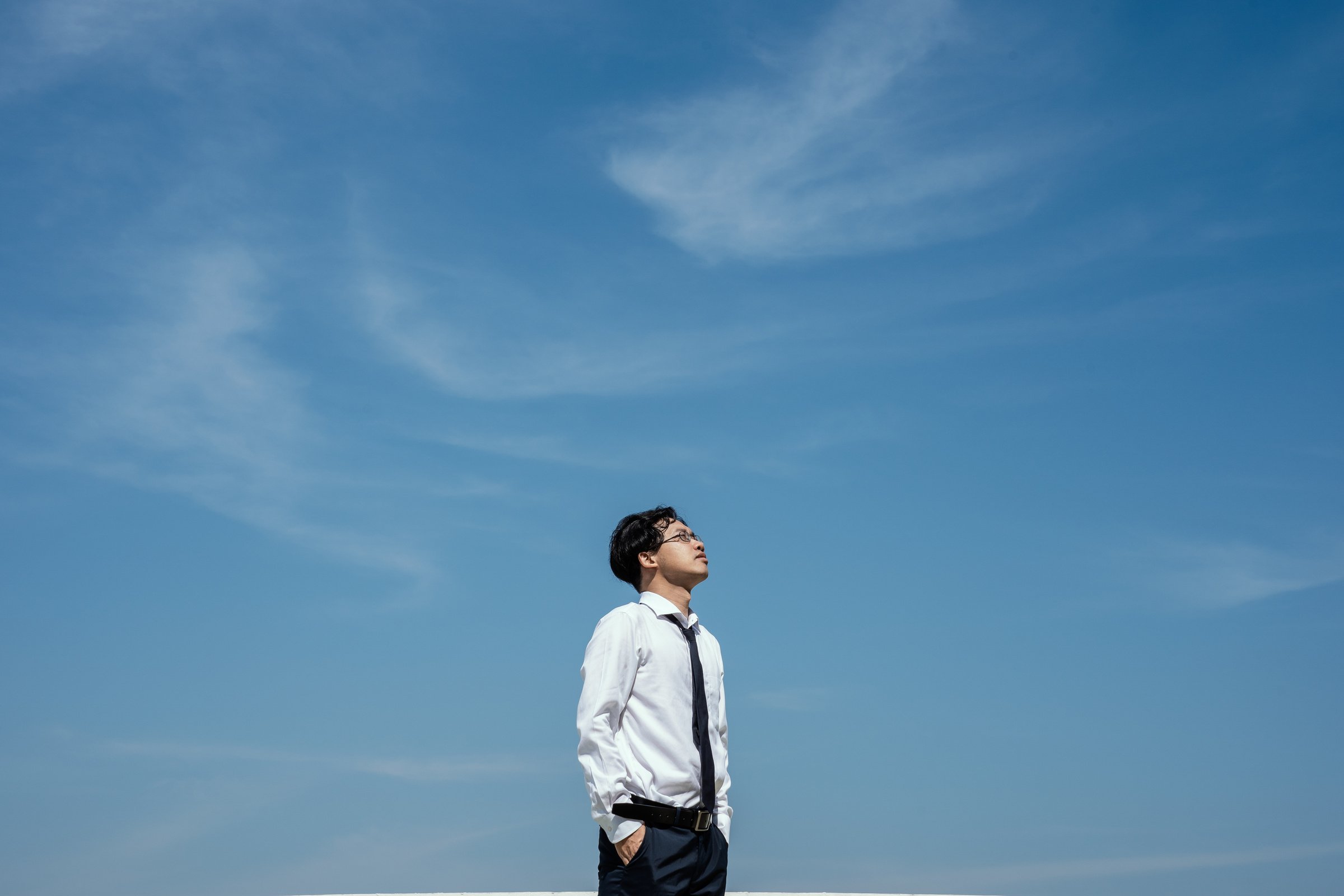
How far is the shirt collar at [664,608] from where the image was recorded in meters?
4.73

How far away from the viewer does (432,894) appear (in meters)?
9.02

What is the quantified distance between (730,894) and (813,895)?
671 millimetres

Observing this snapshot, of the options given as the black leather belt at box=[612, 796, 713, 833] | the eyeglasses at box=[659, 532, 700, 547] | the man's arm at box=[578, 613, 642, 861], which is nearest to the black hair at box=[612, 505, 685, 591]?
the eyeglasses at box=[659, 532, 700, 547]

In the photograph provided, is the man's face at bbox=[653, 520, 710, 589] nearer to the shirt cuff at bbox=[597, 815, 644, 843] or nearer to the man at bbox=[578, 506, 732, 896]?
the man at bbox=[578, 506, 732, 896]

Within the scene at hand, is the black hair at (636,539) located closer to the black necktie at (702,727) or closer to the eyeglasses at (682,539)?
the eyeglasses at (682,539)

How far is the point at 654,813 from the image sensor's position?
4.35 metres

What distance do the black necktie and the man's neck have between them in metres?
0.17

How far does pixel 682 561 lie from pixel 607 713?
0.70m

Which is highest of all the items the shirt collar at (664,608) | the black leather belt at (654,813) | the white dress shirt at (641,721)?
the shirt collar at (664,608)

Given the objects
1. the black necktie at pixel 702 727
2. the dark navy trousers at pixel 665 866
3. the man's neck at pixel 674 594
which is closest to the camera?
the dark navy trousers at pixel 665 866

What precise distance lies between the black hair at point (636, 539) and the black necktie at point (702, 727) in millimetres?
405

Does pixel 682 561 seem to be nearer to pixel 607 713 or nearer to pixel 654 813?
pixel 607 713

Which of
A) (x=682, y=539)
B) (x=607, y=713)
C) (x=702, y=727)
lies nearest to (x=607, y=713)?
(x=607, y=713)

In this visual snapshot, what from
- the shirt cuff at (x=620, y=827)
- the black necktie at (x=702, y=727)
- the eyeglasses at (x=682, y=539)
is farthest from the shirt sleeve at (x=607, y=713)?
the eyeglasses at (x=682, y=539)
